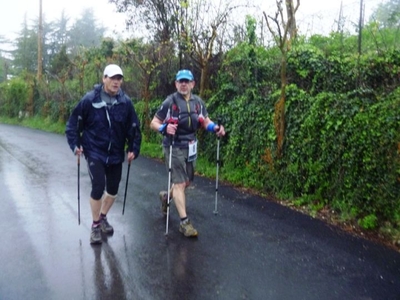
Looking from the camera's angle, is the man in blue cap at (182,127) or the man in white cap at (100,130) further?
the man in blue cap at (182,127)

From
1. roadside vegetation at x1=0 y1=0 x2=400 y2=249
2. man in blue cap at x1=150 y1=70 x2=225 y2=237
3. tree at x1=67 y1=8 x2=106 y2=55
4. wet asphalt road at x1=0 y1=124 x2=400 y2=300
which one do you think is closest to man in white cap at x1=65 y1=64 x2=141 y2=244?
man in blue cap at x1=150 y1=70 x2=225 y2=237

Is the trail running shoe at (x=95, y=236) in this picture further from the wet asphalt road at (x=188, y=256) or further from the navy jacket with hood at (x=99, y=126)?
the navy jacket with hood at (x=99, y=126)

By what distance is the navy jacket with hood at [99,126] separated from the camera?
509cm

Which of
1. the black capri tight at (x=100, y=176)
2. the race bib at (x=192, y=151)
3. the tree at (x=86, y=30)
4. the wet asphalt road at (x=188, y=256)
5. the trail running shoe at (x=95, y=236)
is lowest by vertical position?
the wet asphalt road at (x=188, y=256)

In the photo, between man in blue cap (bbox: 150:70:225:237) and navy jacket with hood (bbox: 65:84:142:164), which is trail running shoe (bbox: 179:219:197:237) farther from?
navy jacket with hood (bbox: 65:84:142:164)

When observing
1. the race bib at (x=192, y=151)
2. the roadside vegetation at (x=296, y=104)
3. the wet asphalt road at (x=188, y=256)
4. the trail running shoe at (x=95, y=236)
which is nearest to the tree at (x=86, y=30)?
the roadside vegetation at (x=296, y=104)

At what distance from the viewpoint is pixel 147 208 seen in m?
6.73

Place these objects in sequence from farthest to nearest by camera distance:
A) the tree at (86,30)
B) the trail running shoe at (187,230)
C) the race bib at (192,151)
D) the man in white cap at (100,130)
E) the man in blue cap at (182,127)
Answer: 1. the tree at (86,30)
2. the race bib at (192,151)
3. the man in blue cap at (182,127)
4. the trail running shoe at (187,230)
5. the man in white cap at (100,130)

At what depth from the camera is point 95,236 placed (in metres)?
5.16

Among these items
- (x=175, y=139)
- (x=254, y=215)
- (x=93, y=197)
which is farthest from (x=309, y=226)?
(x=93, y=197)

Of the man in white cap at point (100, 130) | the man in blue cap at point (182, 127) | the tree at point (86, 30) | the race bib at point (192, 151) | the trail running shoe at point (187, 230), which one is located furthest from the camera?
the tree at point (86, 30)

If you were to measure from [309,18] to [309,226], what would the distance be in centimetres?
809

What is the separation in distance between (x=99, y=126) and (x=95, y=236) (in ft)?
4.37

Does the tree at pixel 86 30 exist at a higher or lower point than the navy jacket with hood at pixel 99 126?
higher
